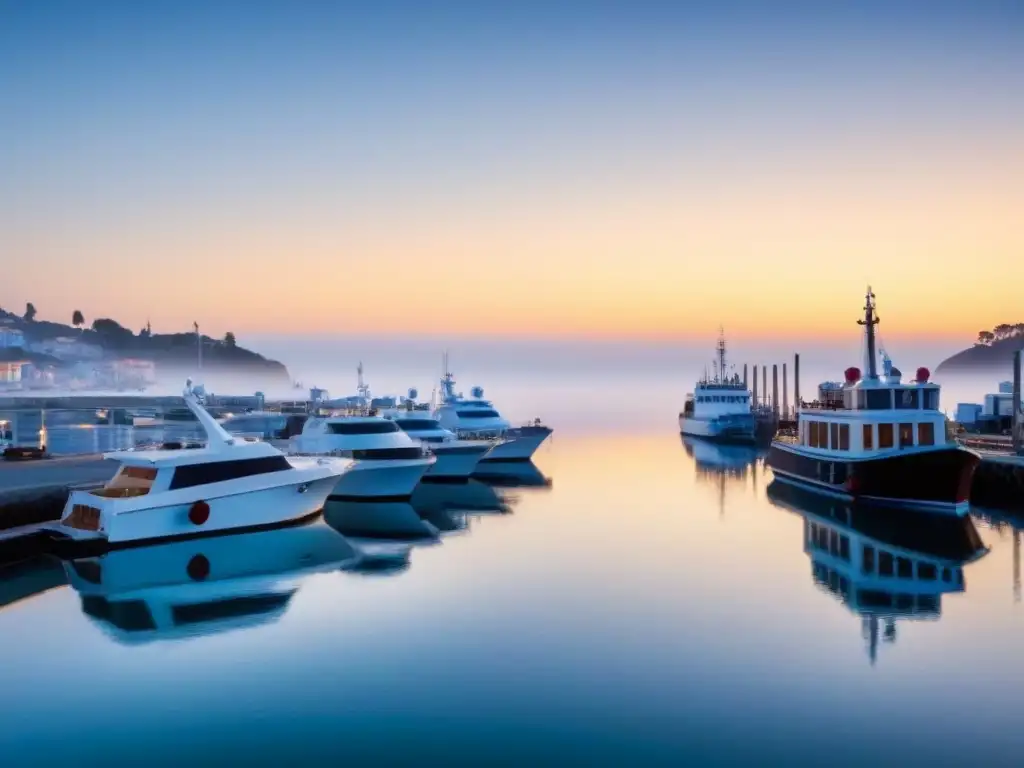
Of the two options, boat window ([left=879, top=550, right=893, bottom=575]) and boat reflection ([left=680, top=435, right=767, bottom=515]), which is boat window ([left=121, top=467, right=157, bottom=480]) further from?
boat reflection ([left=680, top=435, right=767, bottom=515])

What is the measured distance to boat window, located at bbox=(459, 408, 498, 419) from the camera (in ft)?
208

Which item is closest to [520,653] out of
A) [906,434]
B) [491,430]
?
[906,434]

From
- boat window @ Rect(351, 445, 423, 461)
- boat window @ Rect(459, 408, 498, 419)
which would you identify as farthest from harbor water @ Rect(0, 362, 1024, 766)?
boat window @ Rect(459, 408, 498, 419)

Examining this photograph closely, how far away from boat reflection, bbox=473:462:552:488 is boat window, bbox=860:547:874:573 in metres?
22.8

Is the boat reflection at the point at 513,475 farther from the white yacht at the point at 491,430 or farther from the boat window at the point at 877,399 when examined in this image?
the boat window at the point at 877,399

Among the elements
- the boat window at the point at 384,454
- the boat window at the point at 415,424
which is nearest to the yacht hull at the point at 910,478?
the boat window at the point at 384,454

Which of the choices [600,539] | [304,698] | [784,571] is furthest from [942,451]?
[304,698]

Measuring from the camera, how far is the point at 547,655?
62.6 feet

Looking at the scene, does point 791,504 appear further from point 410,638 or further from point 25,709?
point 25,709

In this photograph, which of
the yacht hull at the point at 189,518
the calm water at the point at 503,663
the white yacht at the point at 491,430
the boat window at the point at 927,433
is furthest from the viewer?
the white yacht at the point at 491,430

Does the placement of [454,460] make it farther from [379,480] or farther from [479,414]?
[479,414]

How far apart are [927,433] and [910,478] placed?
9.65ft

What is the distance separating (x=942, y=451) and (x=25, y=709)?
33.6 m

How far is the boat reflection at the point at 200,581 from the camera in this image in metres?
21.9
